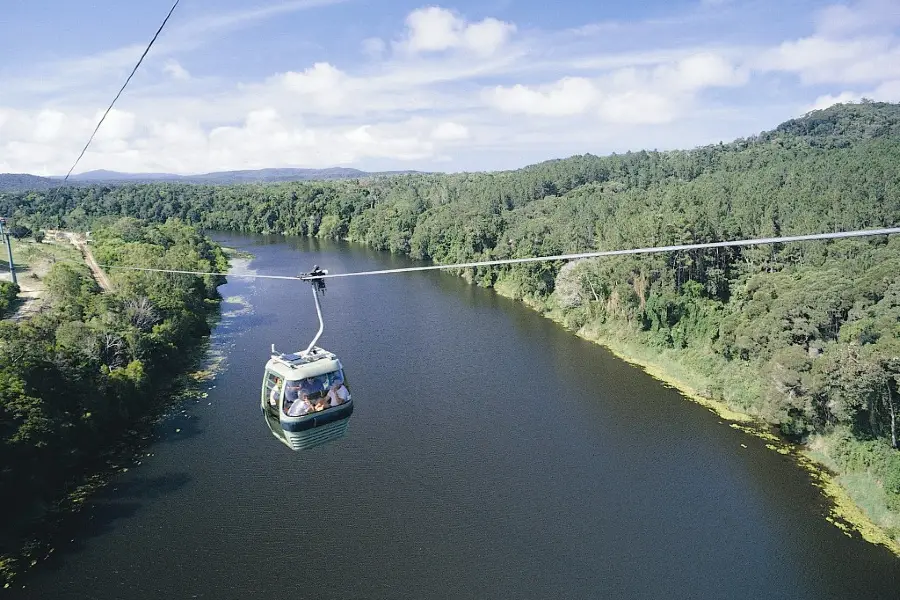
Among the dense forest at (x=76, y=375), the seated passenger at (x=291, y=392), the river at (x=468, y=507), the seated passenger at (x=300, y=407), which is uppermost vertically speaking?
the seated passenger at (x=291, y=392)

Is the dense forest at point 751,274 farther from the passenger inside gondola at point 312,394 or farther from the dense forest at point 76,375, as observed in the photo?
A: the dense forest at point 76,375

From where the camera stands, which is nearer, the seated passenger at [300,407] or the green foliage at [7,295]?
the seated passenger at [300,407]

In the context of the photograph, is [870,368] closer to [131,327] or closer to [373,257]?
[131,327]

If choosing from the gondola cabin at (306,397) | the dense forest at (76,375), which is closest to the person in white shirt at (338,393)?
the gondola cabin at (306,397)

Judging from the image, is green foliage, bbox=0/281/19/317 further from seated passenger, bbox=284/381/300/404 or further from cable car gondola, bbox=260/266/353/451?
seated passenger, bbox=284/381/300/404

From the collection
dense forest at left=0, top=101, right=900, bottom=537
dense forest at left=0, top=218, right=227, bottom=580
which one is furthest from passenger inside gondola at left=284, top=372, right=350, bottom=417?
dense forest at left=0, top=101, right=900, bottom=537

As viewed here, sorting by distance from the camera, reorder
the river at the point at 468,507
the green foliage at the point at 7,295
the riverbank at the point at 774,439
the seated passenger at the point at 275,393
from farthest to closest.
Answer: the green foliage at the point at 7,295 → the riverbank at the point at 774,439 → the river at the point at 468,507 → the seated passenger at the point at 275,393

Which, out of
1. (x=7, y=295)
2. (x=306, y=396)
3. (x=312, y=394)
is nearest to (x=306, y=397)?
(x=306, y=396)
